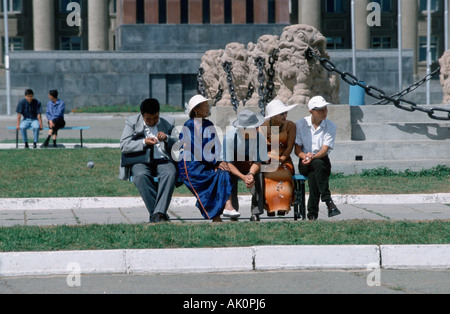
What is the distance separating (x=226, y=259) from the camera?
733 centimetres

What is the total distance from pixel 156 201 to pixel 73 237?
173 centimetres

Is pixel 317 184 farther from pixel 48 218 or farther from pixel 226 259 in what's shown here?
pixel 48 218

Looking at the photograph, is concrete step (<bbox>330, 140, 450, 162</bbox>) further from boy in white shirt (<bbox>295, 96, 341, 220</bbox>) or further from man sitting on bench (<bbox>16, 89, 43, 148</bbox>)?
Answer: man sitting on bench (<bbox>16, 89, 43, 148</bbox>)

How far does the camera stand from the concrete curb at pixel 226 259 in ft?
23.6

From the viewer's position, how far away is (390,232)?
26.7 feet


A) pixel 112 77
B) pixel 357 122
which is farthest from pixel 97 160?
pixel 112 77

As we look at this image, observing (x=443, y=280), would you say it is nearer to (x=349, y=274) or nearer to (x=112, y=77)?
(x=349, y=274)

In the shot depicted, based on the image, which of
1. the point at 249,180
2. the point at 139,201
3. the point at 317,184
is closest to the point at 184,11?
the point at 139,201

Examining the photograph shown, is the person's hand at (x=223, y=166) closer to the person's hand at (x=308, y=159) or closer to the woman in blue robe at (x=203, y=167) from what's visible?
the woman in blue robe at (x=203, y=167)

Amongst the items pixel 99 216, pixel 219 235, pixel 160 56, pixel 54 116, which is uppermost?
pixel 160 56

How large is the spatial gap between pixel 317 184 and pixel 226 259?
9.32 feet

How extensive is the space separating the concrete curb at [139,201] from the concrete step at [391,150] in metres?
2.73

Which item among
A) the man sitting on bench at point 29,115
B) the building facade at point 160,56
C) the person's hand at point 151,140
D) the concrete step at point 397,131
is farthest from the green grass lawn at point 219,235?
the building facade at point 160,56
